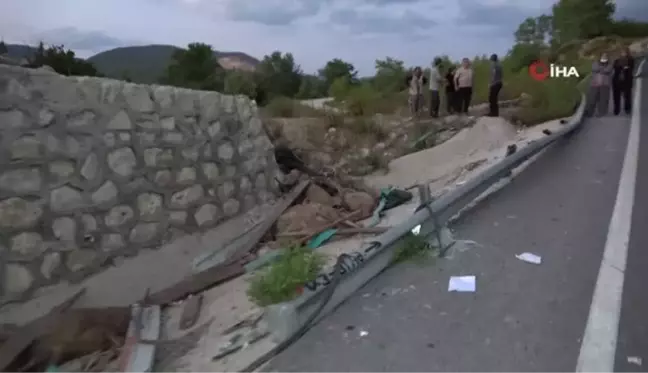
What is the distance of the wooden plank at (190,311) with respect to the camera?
5.18 m

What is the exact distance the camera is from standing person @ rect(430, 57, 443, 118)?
17.4 meters

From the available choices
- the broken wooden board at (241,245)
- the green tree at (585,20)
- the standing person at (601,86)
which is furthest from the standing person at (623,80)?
the green tree at (585,20)

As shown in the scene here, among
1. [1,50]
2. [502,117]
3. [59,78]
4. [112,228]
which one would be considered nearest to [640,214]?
[112,228]

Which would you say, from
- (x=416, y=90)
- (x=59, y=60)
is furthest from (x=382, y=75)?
(x=59, y=60)

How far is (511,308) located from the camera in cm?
439

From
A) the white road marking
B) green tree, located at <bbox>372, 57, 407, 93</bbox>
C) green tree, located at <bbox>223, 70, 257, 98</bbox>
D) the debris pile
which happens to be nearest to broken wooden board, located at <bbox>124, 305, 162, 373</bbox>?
the debris pile

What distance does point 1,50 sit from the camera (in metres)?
6.24

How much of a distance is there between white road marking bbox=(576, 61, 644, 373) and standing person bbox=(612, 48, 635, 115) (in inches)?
388

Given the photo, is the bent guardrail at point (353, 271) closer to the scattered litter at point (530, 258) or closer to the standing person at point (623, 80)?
the scattered litter at point (530, 258)

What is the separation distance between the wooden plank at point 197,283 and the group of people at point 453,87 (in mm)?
11778

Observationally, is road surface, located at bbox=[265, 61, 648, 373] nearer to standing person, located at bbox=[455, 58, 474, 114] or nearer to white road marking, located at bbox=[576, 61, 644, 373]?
white road marking, located at bbox=[576, 61, 644, 373]

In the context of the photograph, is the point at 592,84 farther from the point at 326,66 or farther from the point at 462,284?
the point at 326,66

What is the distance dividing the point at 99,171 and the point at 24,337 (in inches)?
72.5

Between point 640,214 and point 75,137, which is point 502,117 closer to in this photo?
point 640,214
